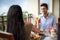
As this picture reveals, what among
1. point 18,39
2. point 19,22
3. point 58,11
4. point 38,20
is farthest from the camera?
point 58,11

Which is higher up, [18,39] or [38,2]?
[38,2]

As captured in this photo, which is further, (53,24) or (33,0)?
(33,0)

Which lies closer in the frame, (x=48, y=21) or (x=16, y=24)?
(x=16, y=24)

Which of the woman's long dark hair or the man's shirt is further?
the man's shirt

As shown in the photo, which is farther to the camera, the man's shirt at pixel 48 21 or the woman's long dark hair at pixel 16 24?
the man's shirt at pixel 48 21

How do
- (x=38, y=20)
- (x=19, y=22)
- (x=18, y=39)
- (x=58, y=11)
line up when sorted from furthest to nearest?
(x=58, y=11), (x=38, y=20), (x=19, y=22), (x=18, y=39)

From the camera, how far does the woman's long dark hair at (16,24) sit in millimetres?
1609

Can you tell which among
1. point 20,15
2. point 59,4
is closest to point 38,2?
point 59,4

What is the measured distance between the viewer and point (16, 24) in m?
1.66

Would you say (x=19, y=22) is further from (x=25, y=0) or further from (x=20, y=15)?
(x=25, y=0)

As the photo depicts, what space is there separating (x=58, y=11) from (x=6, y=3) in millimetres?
1613

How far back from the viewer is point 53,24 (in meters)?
3.14

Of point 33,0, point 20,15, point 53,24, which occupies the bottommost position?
point 53,24

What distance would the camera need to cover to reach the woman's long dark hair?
1609mm
